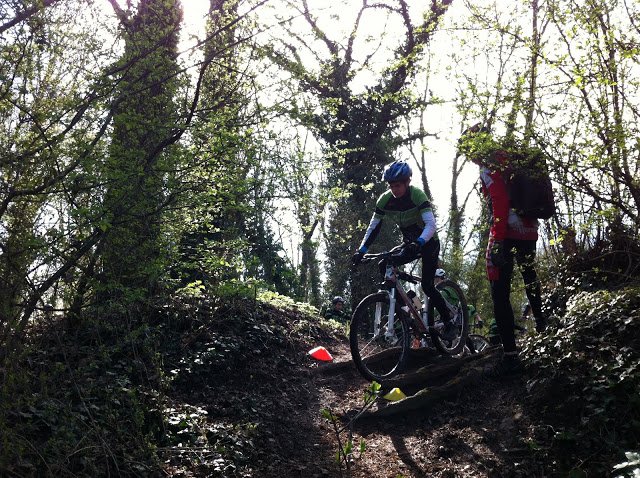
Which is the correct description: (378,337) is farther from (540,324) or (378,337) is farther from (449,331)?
(540,324)

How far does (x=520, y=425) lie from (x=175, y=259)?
3.52 metres

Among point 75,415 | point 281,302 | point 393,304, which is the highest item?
point 281,302

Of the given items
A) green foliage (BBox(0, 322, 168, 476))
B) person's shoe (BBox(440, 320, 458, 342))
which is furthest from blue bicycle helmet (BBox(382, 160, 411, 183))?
green foliage (BBox(0, 322, 168, 476))

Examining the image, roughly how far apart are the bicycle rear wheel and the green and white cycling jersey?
894mm

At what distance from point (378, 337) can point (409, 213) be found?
1.47 m

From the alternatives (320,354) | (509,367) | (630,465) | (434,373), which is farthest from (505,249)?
(320,354)

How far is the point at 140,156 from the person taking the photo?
5.06 m

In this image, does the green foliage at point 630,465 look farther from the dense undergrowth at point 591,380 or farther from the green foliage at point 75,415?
the green foliage at point 75,415

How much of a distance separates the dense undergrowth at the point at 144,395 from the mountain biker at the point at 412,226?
6.15 ft

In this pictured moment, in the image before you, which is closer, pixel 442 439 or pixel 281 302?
pixel 442 439

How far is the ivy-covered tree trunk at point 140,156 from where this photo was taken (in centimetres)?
479

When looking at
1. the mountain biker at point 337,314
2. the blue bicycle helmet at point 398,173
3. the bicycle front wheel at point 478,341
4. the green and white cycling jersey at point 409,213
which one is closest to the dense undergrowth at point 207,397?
the green and white cycling jersey at point 409,213

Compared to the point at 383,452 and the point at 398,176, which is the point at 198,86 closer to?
the point at 398,176

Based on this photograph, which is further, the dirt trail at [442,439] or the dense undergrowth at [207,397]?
the dirt trail at [442,439]
